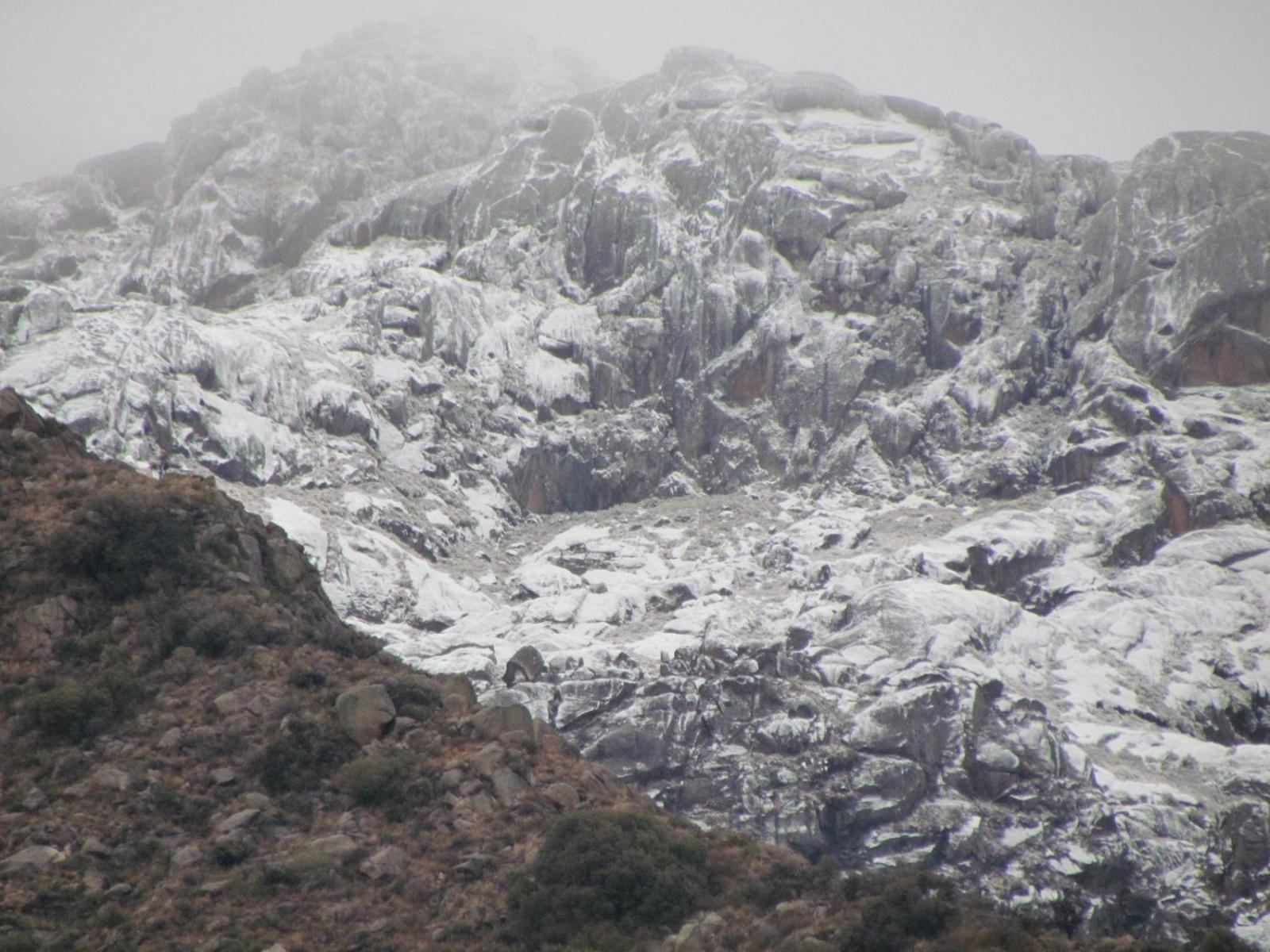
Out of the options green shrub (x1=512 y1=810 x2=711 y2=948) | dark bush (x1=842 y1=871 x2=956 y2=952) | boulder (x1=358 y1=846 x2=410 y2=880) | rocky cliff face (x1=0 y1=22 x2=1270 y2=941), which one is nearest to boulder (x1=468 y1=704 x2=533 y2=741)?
green shrub (x1=512 y1=810 x2=711 y2=948)

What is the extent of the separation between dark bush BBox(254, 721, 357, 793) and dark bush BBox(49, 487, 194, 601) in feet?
23.1

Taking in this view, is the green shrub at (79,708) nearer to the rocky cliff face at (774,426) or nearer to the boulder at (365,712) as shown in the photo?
the boulder at (365,712)

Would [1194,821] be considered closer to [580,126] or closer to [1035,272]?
[1035,272]

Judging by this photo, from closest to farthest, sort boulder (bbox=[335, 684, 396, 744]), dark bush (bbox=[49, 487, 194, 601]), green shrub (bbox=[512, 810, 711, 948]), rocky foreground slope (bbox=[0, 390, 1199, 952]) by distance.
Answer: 1. rocky foreground slope (bbox=[0, 390, 1199, 952])
2. green shrub (bbox=[512, 810, 711, 948])
3. boulder (bbox=[335, 684, 396, 744])
4. dark bush (bbox=[49, 487, 194, 601])

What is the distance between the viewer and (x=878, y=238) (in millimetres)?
153750

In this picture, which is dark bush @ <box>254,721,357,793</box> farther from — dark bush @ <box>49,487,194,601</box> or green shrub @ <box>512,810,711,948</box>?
dark bush @ <box>49,487,194,601</box>

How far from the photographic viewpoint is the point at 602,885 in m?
24.6

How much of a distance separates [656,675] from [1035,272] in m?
81.6

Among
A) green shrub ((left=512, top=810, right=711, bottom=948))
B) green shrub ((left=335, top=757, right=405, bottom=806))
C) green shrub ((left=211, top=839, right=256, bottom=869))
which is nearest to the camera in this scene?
green shrub ((left=512, top=810, right=711, bottom=948))

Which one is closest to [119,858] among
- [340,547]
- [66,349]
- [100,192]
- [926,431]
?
[340,547]

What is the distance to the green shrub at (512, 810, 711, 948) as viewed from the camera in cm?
2386

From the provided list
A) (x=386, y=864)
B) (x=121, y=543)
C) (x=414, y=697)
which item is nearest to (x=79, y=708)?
(x=121, y=543)

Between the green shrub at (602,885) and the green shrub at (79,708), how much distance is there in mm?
10087

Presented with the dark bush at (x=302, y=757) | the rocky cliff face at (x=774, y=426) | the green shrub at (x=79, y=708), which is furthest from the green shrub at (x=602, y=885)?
the rocky cliff face at (x=774, y=426)
